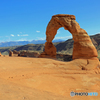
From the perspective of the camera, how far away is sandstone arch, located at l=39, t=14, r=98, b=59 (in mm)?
11977

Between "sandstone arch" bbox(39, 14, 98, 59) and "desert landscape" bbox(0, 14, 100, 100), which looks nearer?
"desert landscape" bbox(0, 14, 100, 100)

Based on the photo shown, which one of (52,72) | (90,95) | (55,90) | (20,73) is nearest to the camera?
(90,95)

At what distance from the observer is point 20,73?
6227mm

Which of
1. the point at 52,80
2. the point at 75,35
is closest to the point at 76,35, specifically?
the point at 75,35

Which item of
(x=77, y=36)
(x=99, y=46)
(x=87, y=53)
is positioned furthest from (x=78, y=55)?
(x=99, y=46)

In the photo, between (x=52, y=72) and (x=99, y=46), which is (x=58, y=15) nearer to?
(x=52, y=72)

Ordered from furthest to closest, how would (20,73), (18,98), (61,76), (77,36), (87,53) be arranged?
(77,36) → (87,53) → (61,76) → (20,73) → (18,98)

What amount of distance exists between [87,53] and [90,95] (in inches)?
302

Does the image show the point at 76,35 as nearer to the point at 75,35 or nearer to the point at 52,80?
the point at 75,35

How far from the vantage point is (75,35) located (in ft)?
43.1

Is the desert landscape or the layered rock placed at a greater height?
the layered rock

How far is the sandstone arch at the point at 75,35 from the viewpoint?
39.3 feet

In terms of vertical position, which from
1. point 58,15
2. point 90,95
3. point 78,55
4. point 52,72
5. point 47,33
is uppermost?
point 58,15

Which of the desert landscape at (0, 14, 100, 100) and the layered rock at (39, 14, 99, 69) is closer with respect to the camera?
the desert landscape at (0, 14, 100, 100)
